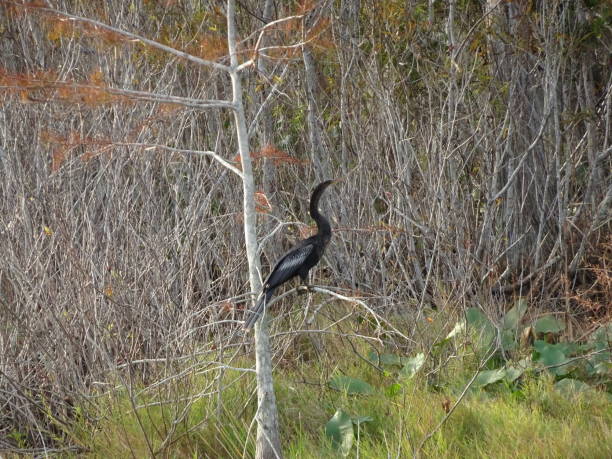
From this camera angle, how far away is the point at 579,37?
606 cm

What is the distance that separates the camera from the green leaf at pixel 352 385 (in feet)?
14.4

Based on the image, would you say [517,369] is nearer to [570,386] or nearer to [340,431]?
[570,386]

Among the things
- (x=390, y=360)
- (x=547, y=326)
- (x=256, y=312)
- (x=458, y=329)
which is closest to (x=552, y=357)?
(x=547, y=326)

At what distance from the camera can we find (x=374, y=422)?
4094mm

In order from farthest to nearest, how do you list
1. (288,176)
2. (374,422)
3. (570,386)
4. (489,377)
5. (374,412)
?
(288,176), (489,377), (570,386), (374,412), (374,422)

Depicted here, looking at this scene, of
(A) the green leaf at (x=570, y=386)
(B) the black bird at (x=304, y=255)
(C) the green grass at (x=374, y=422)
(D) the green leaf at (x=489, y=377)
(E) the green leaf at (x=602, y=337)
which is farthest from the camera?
(E) the green leaf at (x=602, y=337)

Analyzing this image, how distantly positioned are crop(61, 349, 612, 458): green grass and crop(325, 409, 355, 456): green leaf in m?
0.05

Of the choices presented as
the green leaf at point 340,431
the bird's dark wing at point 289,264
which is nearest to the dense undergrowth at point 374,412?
the green leaf at point 340,431

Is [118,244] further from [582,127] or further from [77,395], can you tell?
[582,127]

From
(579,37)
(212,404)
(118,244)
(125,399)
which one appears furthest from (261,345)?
(579,37)

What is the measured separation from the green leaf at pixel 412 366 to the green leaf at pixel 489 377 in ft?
1.02

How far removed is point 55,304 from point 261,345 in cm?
130

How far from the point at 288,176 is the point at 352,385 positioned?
2.32m

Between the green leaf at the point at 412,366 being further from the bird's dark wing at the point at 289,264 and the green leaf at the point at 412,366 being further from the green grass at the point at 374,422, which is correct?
the bird's dark wing at the point at 289,264
